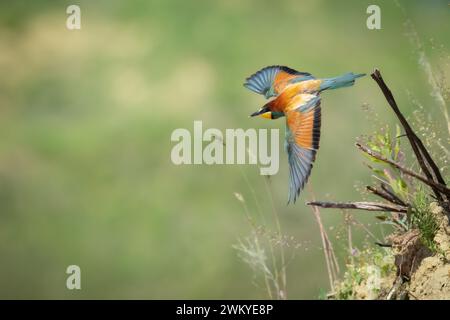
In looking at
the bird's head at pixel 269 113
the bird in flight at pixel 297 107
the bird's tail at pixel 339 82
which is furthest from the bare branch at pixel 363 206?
the bird's head at pixel 269 113

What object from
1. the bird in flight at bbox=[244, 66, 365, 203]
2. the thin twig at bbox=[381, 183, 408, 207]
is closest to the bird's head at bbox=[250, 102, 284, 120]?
the bird in flight at bbox=[244, 66, 365, 203]

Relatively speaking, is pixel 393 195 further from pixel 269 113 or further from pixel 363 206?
pixel 269 113

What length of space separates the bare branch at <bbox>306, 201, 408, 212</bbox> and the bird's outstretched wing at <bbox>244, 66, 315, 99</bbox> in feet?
3.77

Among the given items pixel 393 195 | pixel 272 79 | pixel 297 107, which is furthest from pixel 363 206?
pixel 272 79

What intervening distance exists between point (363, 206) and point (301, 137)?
66 centimetres

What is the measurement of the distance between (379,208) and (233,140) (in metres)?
2.29

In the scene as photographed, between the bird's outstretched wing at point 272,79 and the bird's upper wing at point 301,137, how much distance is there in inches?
10.2

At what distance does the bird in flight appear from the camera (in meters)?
2.66

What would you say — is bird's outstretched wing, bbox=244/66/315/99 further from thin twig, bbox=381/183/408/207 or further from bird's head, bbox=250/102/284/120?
thin twig, bbox=381/183/408/207

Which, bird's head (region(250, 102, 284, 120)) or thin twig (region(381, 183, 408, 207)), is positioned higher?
bird's head (region(250, 102, 284, 120))

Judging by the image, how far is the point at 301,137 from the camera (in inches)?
110
